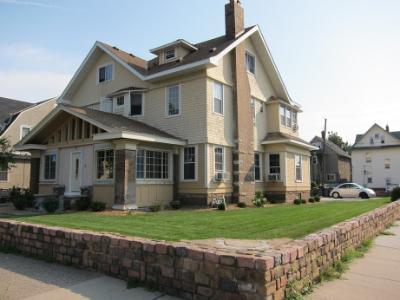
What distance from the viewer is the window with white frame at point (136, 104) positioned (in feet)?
64.4

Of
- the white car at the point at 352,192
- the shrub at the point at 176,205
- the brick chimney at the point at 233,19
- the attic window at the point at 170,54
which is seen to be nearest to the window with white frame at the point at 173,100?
the attic window at the point at 170,54

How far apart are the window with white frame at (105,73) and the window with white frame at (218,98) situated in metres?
7.09

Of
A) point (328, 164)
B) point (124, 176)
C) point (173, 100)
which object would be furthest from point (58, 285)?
point (328, 164)

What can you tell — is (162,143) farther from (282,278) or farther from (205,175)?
(282,278)

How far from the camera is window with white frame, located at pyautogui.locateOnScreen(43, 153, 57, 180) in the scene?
19.2 metres

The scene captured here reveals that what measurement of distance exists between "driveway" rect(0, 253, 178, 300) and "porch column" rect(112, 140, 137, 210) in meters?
7.06

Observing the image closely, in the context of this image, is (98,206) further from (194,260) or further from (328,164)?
(328,164)

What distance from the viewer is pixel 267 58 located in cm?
2259

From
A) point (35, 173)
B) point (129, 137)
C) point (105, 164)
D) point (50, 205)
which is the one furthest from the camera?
point (35, 173)

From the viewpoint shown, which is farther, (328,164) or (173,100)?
(328,164)

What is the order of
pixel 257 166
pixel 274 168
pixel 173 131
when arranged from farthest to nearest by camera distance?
pixel 274 168 < pixel 257 166 < pixel 173 131

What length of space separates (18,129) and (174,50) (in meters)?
19.8

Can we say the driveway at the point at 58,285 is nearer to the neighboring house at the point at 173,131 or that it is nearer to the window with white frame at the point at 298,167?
the neighboring house at the point at 173,131

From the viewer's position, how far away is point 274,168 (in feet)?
73.9
